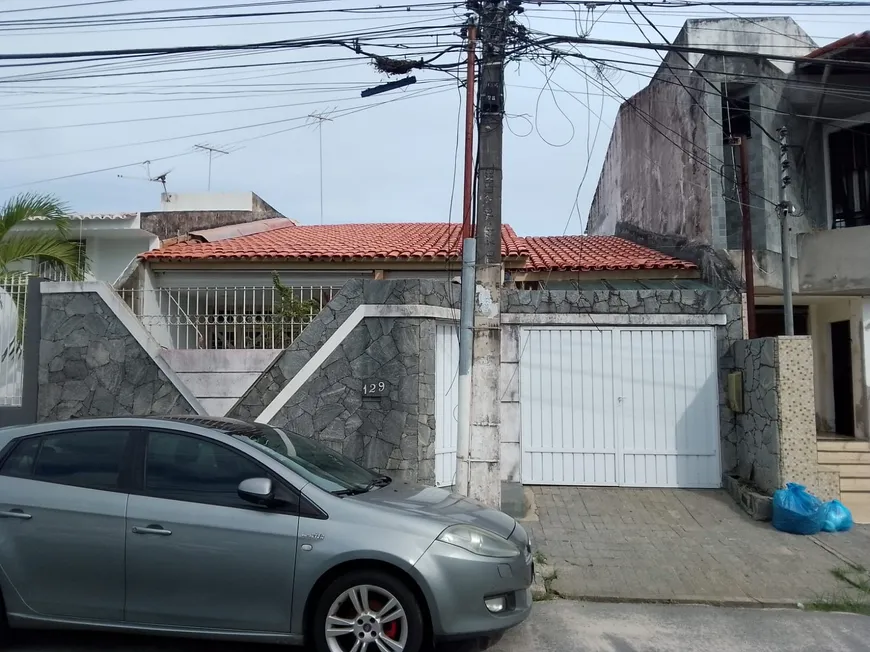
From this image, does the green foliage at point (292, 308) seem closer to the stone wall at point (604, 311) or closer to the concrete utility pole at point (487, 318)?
the stone wall at point (604, 311)

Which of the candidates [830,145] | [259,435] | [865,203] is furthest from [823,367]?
[259,435]

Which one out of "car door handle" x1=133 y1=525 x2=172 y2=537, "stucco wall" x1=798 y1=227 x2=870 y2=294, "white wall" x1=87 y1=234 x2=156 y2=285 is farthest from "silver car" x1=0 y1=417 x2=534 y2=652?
"white wall" x1=87 y1=234 x2=156 y2=285

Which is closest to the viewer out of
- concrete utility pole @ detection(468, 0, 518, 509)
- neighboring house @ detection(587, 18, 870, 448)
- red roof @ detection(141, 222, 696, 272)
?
concrete utility pole @ detection(468, 0, 518, 509)

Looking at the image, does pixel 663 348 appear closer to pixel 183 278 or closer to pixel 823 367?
Result: pixel 823 367

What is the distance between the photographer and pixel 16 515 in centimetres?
→ 459

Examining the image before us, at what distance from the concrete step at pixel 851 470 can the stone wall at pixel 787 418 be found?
801mm

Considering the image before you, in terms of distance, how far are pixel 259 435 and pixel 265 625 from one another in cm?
129

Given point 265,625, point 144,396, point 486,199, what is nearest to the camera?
point 265,625

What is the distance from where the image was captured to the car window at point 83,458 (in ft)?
15.4

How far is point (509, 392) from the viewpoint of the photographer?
31.1ft

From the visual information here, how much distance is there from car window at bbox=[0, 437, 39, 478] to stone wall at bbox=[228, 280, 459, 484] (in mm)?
3724

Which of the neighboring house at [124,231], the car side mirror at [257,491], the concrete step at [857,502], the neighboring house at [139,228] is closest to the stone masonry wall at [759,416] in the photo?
the concrete step at [857,502]

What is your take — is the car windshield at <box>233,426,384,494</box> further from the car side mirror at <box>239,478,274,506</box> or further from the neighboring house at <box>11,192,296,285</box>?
the neighboring house at <box>11,192,296,285</box>

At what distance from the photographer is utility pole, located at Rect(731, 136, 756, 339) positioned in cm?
980
